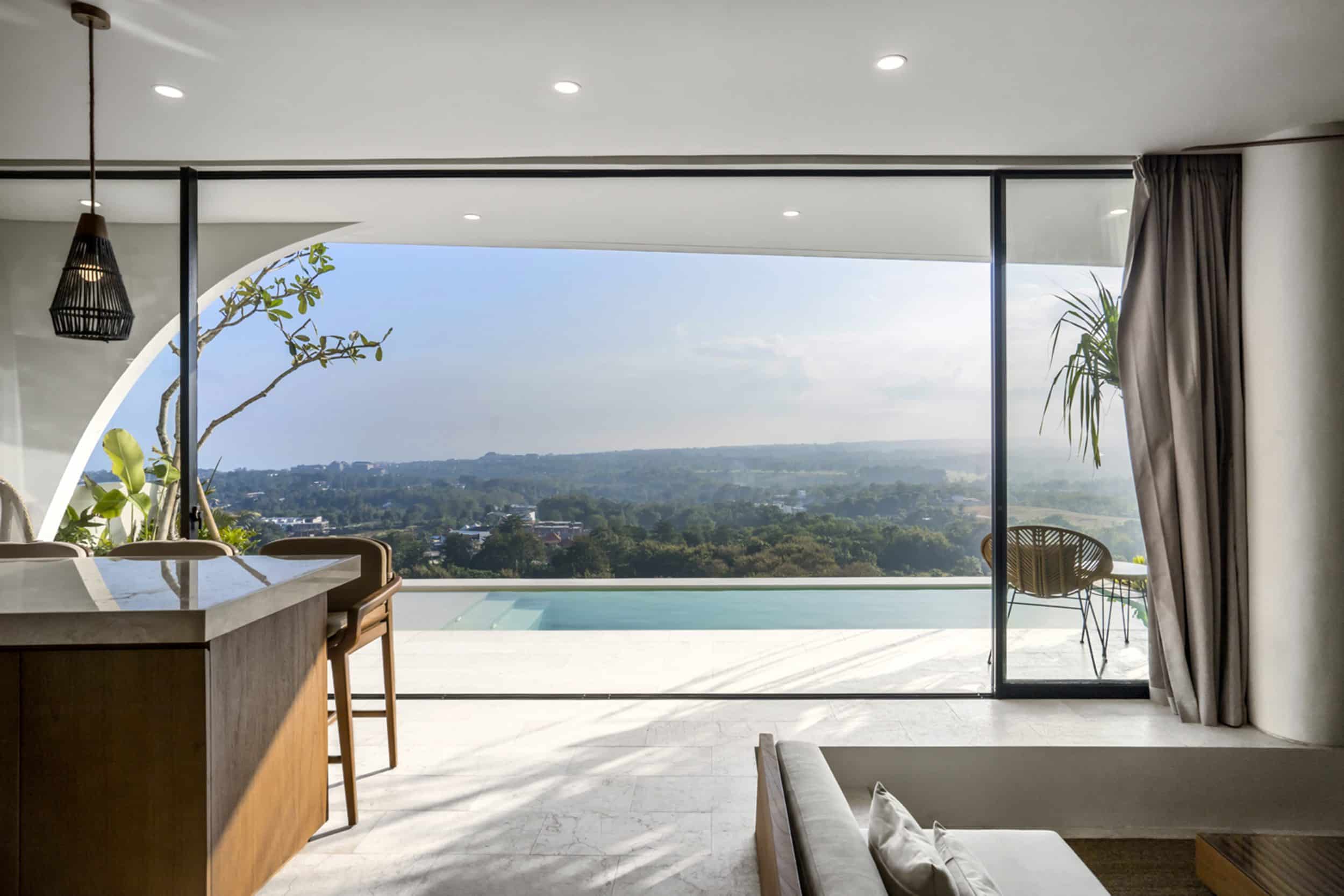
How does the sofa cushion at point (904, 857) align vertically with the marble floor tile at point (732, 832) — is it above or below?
above

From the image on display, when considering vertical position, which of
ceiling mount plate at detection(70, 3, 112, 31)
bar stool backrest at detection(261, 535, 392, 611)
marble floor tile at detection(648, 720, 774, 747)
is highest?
ceiling mount plate at detection(70, 3, 112, 31)

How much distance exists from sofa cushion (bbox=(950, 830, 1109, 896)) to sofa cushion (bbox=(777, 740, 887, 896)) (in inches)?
16.3

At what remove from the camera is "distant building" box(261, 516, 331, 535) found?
823 cm

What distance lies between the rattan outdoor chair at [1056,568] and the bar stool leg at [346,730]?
289 cm

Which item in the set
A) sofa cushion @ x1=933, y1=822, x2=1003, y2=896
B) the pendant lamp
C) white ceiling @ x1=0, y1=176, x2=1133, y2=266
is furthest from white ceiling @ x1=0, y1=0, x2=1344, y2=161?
sofa cushion @ x1=933, y1=822, x2=1003, y2=896

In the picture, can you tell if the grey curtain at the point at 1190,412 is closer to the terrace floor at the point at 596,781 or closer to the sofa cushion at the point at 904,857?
the terrace floor at the point at 596,781

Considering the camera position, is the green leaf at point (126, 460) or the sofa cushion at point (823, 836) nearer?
the sofa cushion at point (823, 836)

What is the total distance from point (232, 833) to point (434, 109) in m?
2.64

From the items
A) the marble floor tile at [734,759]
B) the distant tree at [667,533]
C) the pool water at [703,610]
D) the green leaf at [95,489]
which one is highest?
the green leaf at [95,489]

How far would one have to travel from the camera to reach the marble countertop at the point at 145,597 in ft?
5.34

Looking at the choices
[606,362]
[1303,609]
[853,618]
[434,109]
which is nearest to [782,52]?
[434,109]

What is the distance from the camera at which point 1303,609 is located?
10.8 feet

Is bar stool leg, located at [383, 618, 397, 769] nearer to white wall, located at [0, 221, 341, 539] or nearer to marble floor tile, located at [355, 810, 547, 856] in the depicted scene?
marble floor tile, located at [355, 810, 547, 856]

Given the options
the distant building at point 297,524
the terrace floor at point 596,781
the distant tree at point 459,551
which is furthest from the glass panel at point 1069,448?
the distant building at point 297,524
